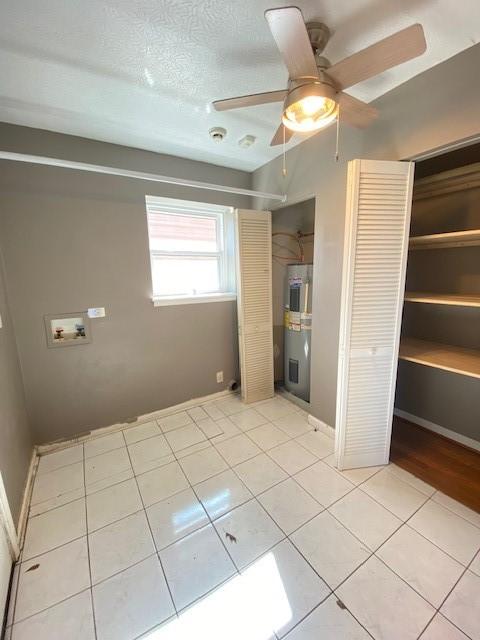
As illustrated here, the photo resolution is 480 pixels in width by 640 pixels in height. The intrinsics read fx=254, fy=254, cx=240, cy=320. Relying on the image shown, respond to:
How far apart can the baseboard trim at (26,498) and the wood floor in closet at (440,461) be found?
8.08 feet

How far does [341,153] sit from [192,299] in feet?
5.78

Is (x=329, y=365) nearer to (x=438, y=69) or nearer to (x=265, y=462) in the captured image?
(x=265, y=462)

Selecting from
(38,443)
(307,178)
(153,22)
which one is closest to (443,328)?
(307,178)

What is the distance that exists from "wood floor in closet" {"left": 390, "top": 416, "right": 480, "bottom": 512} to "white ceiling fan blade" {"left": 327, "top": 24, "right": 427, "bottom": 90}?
92.1 inches

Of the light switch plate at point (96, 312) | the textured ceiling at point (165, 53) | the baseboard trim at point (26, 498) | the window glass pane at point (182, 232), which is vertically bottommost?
the baseboard trim at point (26, 498)

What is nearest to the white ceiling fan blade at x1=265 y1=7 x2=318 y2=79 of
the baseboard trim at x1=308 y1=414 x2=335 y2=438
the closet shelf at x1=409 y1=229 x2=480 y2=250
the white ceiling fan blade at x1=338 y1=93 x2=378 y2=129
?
the white ceiling fan blade at x1=338 y1=93 x2=378 y2=129

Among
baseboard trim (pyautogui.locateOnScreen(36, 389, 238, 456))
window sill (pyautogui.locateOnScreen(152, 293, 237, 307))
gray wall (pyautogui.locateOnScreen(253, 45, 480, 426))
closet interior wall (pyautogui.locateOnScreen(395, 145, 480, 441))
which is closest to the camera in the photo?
gray wall (pyautogui.locateOnScreen(253, 45, 480, 426))

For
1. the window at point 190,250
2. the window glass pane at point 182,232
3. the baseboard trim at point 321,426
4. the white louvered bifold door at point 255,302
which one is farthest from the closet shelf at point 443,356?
the window glass pane at point 182,232

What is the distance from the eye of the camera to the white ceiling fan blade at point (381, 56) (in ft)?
2.88

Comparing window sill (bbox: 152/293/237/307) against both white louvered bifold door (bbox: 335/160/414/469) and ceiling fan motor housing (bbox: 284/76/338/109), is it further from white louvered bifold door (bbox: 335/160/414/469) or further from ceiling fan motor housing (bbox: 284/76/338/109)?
ceiling fan motor housing (bbox: 284/76/338/109)

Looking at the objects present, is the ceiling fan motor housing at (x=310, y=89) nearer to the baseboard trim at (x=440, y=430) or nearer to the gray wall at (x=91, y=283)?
the gray wall at (x=91, y=283)

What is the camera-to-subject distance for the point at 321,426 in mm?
2301

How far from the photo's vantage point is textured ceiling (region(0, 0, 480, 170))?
3.40 feet

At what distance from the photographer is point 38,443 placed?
81.7 inches
